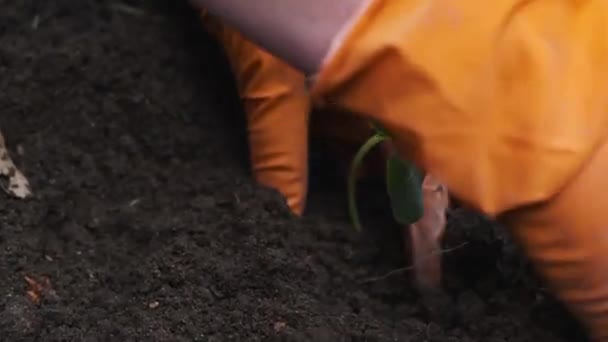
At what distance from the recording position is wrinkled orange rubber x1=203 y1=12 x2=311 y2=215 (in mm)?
1212

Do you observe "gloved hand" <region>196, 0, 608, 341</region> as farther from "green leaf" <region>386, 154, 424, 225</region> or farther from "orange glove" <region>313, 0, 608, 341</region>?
"green leaf" <region>386, 154, 424, 225</region>

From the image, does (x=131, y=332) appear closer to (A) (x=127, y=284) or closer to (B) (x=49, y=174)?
(A) (x=127, y=284)

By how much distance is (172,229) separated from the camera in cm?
109

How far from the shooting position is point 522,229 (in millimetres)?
905

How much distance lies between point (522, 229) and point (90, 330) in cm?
39

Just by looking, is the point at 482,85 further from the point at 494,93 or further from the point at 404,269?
the point at 404,269

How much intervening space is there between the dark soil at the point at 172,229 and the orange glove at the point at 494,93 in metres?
0.24

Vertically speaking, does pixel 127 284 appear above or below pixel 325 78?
below

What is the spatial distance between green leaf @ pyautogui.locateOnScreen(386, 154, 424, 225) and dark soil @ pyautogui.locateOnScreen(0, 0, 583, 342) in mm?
102

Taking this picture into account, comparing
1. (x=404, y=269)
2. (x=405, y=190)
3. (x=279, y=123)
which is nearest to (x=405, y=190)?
(x=405, y=190)

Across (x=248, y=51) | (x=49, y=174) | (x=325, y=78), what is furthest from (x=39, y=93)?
(x=325, y=78)

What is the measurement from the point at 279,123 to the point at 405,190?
0.23 m

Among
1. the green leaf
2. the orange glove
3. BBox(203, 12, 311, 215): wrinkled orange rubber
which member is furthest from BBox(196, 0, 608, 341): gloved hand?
BBox(203, 12, 311, 215): wrinkled orange rubber

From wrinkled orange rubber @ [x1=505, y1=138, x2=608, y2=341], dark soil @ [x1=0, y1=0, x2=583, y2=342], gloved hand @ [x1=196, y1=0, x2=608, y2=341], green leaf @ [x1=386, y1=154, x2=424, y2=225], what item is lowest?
dark soil @ [x1=0, y1=0, x2=583, y2=342]
